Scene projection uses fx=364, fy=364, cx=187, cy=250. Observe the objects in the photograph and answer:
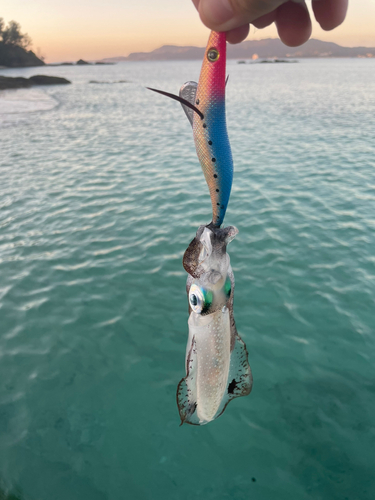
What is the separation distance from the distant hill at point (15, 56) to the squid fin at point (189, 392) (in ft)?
518

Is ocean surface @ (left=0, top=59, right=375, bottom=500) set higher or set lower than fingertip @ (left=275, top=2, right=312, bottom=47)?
lower

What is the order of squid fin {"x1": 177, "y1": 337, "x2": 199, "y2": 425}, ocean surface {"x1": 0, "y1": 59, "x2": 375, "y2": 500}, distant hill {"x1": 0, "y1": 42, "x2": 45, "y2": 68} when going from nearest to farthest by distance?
squid fin {"x1": 177, "y1": 337, "x2": 199, "y2": 425} < ocean surface {"x1": 0, "y1": 59, "x2": 375, "y2": 500} < distant hill {"x1": 0, "y1": 42, "x2": 45, "y2": 68}

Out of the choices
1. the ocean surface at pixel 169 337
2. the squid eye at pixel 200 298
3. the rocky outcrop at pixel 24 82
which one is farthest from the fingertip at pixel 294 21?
the rocky outcrop at pixel 24 82

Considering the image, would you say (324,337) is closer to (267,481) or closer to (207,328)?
(267,481)

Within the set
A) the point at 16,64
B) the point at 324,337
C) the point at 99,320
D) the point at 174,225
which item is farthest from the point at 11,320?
the point at 16,64

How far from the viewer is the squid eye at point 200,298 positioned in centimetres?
212

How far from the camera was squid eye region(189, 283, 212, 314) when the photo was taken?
6.97 feet

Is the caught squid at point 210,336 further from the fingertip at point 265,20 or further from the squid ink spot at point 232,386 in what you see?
the fingertip at point 265,20

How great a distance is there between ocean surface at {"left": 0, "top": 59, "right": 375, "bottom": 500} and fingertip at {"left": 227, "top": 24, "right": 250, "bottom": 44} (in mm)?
5563

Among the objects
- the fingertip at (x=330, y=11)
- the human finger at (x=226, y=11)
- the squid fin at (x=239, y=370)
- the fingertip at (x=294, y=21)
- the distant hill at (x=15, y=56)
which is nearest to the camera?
the human finger at (x=226, y=11)

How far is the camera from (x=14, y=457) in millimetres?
5699

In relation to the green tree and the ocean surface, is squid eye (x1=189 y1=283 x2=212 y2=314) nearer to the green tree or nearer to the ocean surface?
the ocean surface

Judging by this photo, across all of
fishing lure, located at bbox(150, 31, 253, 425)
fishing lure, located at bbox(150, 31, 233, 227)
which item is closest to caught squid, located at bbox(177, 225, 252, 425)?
fishing lure, located at bbox(150, 31, 253, 425)

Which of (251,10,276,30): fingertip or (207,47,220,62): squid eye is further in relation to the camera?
(251,10,276,30): fingertip
